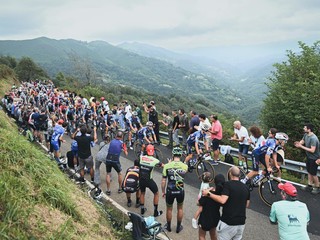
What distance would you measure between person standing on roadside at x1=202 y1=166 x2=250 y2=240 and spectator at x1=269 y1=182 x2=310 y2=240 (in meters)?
0.59

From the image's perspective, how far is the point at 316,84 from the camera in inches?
839

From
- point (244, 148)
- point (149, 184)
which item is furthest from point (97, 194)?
point (244, 148)

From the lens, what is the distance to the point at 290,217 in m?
4.79

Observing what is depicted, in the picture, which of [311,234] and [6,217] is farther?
[311,234]

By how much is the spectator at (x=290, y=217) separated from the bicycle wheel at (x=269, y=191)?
11.2 ft

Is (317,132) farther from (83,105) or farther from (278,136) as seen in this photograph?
(83,105)

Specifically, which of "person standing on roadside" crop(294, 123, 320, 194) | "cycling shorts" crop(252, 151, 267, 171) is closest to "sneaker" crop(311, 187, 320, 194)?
"person standing on roadside" crop(294, 123, 320, 194)

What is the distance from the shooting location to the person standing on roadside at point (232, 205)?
5.30m

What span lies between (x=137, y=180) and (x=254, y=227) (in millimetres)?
3302

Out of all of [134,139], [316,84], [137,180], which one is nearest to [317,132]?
[316,84]

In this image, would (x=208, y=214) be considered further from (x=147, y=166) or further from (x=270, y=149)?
(x=270, y=149)

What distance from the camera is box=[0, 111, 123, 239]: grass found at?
474 centimetres

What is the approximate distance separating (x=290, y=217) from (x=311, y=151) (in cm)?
441

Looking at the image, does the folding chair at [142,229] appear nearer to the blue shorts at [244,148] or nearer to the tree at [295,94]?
the blue shorts at [244,148]
